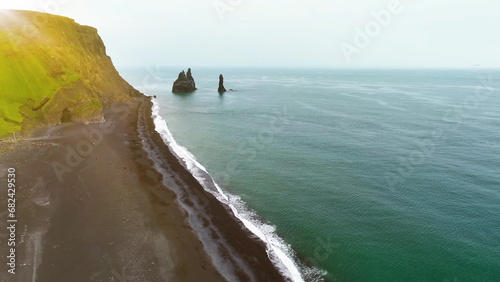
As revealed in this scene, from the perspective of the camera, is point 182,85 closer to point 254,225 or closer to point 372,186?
point 372,186

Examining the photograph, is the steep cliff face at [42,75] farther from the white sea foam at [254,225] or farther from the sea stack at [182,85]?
the sea stack at [182,85]

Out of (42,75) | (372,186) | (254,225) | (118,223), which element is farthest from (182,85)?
(254,225)

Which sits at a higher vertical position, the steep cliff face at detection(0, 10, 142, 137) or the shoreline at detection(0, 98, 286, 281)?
the steep cliff face at detection(0, 10, 142, 137)

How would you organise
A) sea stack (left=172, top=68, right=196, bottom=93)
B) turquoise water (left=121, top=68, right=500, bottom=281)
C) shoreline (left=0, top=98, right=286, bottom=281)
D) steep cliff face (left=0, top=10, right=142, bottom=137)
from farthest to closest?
1. sea stack (left=172, top=68, right=196, bottom=93)
2. steep cliff face (left=0, top=10, right=142, bottom=137)
3. turquoise water (left=121, top=68, right=500, bottom=281)
4. shoreline (left=0, top=98, right=286, bottom=281)

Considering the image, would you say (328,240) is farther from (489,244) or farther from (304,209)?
(489,244)

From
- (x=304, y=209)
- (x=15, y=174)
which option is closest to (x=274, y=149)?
(x=304, y=209)

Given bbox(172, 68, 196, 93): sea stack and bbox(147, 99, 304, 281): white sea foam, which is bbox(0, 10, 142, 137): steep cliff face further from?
bbox(172, 68, 196, 93): sea stack

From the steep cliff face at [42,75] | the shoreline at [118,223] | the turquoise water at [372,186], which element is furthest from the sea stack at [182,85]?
the shoreline at [118,223]

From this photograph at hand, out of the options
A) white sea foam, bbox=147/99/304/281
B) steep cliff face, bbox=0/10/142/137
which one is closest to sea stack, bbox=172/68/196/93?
steep cliff face, bbox=0/10/142/137
